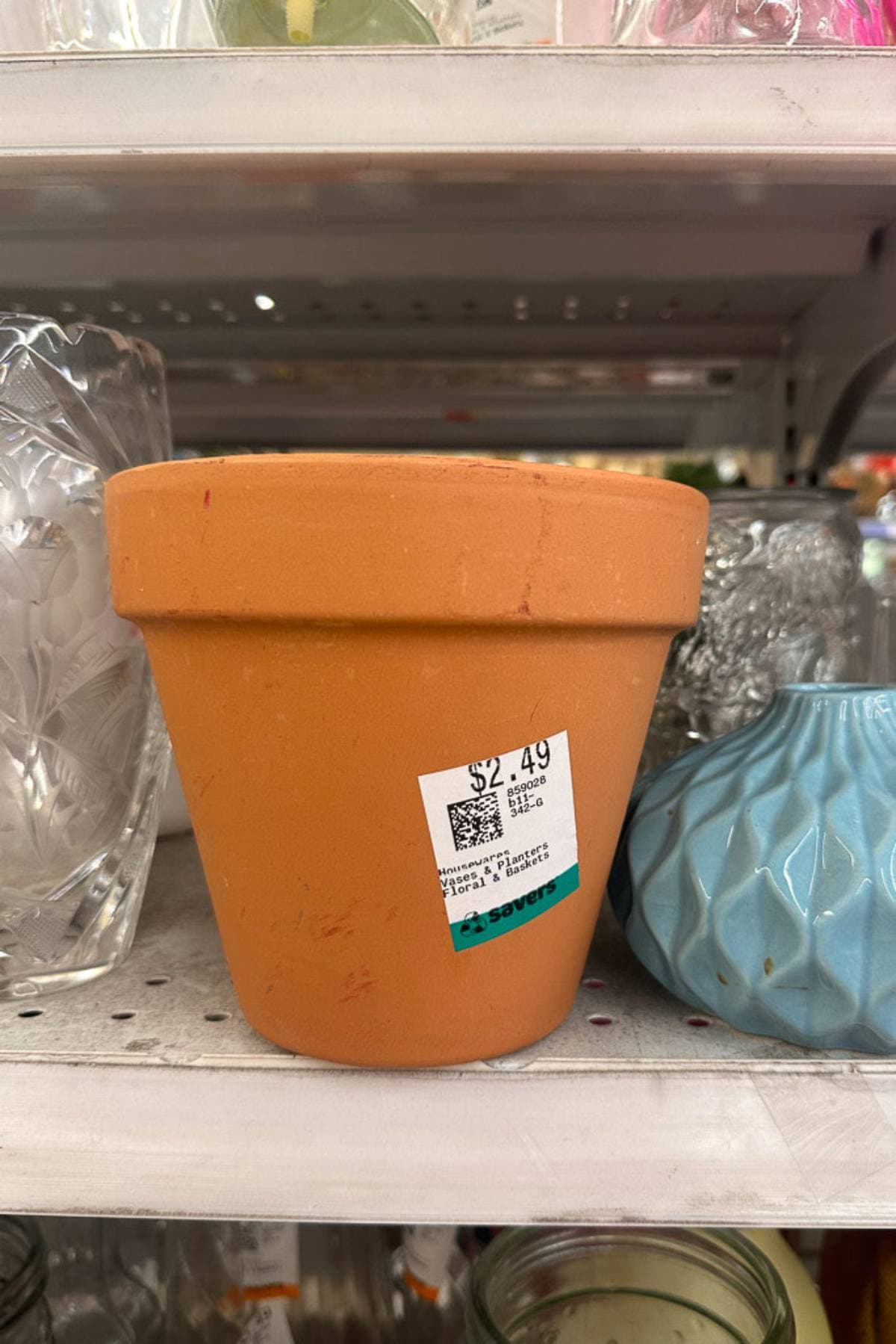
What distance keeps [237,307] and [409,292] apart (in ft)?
0.49

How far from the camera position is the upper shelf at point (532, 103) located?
0.36m

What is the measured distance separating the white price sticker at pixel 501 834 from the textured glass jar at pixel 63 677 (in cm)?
20

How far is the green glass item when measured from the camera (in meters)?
0.46

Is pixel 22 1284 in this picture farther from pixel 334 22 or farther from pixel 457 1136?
pixel 334 22

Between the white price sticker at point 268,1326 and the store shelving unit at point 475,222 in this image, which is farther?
the white price sticker at point 268,1326

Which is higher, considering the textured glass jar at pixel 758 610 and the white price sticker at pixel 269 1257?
the textured glass jar at pixel 758 610

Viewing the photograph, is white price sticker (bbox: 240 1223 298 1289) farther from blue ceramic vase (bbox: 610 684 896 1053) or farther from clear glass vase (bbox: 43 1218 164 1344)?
blue ceramic vase (bbox: 610 684 896 1053)

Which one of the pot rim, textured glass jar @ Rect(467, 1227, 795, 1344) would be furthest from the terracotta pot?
textured glass jar @ Rect(467, 1227, 795, 1344)

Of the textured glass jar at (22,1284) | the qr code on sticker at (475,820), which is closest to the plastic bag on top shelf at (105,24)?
the qr code on sticker at (475,820)

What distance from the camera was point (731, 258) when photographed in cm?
68

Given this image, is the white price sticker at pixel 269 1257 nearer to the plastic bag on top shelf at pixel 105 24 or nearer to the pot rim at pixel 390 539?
the pot rim at pixel 390 539

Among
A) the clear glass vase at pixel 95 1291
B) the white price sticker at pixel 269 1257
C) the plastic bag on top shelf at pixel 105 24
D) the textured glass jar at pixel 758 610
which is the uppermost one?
the plastic bag on top shelf at pixel 105 24

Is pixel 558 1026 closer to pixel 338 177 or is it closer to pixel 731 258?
pixel 338 177

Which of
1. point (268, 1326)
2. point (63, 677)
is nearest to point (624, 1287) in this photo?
point (268, 1326)
